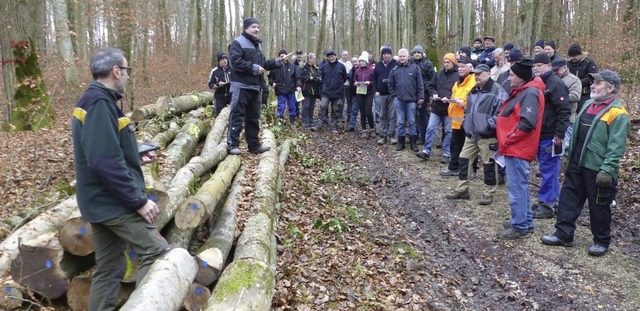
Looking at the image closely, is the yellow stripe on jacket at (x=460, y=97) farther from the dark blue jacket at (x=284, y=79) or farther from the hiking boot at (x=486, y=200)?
the dark blue jacket at (x=284, y=79)

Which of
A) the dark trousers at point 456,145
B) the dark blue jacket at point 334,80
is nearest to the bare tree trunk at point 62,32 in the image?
the dark blue jacket at point 334,80

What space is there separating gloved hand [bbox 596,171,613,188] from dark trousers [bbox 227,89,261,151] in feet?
16.8

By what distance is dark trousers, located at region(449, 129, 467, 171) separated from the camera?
8.73 meters

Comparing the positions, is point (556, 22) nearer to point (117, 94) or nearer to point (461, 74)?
point (461, 74)

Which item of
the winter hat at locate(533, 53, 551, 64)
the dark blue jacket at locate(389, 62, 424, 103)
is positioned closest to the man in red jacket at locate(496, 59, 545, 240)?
the winter hat at locate(533, 53, 551, 64)

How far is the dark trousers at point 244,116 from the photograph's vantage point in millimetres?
7492

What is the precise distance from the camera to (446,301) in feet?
15.5

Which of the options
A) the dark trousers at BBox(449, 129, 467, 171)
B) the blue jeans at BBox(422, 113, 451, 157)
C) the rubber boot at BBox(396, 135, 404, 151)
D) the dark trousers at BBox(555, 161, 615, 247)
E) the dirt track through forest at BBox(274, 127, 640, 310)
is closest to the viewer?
the dirt track through forest at BBox(274, 127, 640, 310)

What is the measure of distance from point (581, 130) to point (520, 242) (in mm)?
1656

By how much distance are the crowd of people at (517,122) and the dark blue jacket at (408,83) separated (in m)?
0.02

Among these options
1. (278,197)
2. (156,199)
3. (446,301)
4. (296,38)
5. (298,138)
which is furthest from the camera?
(296,38)

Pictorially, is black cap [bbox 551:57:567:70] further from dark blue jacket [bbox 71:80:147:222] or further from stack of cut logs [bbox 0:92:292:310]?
dark blue jacket [bbox 71:80:147:222]

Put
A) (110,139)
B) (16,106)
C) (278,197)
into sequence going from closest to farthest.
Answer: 1. (110,139)
2. (278,197)
3. (16,106)

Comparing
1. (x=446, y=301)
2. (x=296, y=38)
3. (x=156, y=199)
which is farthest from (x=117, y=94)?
(x=296, y=38)
